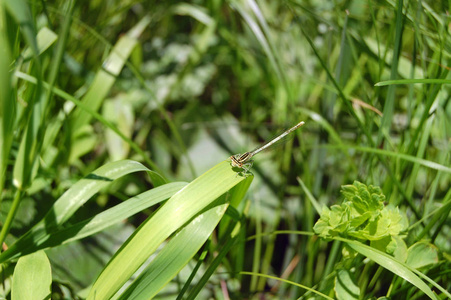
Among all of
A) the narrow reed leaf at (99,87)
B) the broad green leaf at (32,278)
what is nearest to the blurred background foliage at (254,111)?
the narrow reed leaf at (99,87)

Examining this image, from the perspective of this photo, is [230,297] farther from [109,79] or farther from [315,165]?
[109,79]

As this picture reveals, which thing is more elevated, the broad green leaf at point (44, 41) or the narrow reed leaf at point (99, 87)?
the broad green leaf at point (44, 41)

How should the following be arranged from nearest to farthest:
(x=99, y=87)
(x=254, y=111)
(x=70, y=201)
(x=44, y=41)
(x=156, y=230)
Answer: (x=156, y=230)
(x=70, y=201)
(x=44, y=41)
(x=99, y=87)
(x=254, y=111)

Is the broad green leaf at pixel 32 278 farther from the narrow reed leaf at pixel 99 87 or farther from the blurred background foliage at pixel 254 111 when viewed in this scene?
the narrow reed leaf at pixel 99 87

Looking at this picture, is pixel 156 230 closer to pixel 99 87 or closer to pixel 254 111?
pixel 99 87

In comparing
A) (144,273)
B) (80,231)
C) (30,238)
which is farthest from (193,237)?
(30,238)

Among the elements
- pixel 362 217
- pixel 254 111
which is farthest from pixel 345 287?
pixel 254 111
